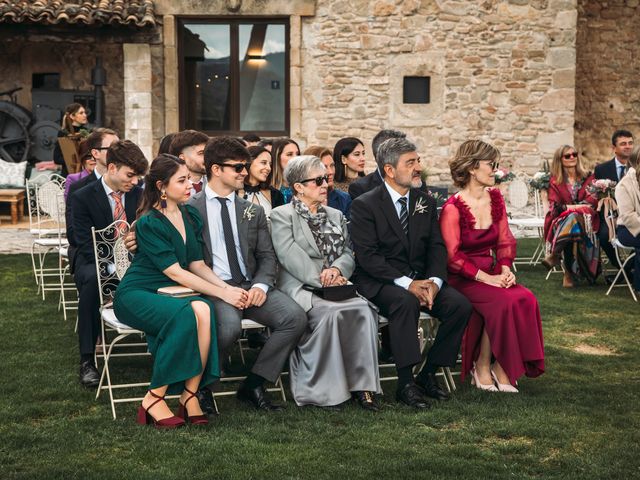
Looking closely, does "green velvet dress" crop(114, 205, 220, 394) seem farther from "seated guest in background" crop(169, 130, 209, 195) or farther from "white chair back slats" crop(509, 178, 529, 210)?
"white chair back slats" crop(509, 178, 529, 210)

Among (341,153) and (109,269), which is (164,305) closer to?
(109,269)

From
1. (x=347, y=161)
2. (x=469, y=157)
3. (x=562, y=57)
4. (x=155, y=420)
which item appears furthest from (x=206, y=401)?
(x=562, y=57)

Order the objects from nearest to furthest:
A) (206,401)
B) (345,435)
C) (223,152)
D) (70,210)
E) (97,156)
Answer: (345,435)
(206,401)
(223,152)
(70,210)
(97,156)

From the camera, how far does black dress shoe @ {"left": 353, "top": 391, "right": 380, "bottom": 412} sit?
17.9ft

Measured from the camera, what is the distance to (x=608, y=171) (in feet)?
34.7

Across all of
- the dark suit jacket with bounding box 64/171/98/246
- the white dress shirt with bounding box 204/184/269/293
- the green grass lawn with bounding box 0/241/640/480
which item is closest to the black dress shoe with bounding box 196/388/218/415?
the green grass lawn with bounding box 0/241/640/480

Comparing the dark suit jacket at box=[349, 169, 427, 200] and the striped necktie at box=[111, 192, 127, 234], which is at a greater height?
the dark suit jacket at box=[349, 169, 427, 200]

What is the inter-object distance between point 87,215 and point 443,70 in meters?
9.28

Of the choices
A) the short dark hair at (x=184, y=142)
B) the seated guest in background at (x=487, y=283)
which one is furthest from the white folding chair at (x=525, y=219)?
the short dark hair at (x=184, y=142)

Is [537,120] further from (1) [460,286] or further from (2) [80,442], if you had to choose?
(2) [80,442]

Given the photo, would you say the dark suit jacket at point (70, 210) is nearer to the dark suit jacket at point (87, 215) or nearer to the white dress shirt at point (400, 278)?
the dark suit jacket at point (87, 215)

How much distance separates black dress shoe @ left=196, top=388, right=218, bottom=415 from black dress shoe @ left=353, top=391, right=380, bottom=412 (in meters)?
0.82

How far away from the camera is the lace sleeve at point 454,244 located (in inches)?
241

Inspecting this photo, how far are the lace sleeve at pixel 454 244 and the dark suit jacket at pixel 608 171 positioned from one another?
16.1ft
